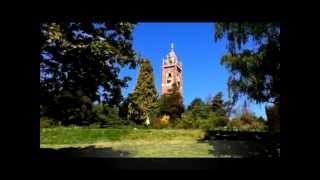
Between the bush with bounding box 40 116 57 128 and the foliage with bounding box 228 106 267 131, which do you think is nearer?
the bush with bounding box 40 116 57 128

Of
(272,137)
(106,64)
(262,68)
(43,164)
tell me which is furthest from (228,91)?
(43,164)

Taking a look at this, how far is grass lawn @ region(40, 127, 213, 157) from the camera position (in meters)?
13.1

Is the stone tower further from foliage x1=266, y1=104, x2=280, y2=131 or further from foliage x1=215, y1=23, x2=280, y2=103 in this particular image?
foliage x1=215, y1=23, x2=280, y2=103

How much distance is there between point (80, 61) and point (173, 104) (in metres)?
9.72

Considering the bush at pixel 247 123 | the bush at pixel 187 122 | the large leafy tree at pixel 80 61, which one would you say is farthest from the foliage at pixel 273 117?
the large leafy tree at pixel 80 61

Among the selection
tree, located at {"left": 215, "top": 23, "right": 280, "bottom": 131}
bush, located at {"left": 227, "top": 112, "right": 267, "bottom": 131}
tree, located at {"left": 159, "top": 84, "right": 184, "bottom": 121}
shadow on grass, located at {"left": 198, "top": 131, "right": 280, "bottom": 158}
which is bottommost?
shadow on grass, located at {"left": 198, "top": 131, "right": 280, "bottom": 158}

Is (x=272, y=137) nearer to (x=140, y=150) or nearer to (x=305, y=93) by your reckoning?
(x=140, y=150)

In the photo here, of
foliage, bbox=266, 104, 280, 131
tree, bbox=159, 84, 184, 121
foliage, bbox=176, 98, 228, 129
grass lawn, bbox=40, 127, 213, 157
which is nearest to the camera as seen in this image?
foliage, bbox=266, 104, 280, 131

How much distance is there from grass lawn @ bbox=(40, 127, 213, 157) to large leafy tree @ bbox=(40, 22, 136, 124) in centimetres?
402

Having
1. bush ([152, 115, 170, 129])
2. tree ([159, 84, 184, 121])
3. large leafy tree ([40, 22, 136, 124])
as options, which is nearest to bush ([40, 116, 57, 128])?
large leafy tree ([40, 22, 136, 124])

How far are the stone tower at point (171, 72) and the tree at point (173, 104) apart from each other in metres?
0.74

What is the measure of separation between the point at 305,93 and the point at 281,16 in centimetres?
90

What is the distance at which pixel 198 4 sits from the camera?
4.33 m

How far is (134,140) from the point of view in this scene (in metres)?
14.5
